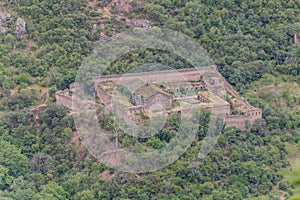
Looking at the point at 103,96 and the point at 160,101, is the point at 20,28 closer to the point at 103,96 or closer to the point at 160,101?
the point at 103,96

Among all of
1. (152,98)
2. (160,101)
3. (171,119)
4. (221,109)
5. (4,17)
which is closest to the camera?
(171,119)

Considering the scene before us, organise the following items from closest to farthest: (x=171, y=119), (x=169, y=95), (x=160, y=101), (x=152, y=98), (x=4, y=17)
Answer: (x=171, y=119) → (x=152, y=98) → (x=160, y=101) → (x=169, y=95) → (x=4, y=17)

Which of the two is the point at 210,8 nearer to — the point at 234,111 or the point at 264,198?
the point at 234,111

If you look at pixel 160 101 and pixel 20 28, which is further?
pixel 20 28

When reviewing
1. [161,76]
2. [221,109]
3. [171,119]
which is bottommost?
[171,119]

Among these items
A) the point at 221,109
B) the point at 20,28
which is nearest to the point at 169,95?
the point at 221,109

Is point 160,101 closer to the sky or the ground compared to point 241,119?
closer to the sky

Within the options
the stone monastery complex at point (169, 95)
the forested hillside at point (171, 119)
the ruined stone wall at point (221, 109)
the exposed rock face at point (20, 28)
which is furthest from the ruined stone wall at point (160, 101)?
the exposed rock face at point (20, 28)

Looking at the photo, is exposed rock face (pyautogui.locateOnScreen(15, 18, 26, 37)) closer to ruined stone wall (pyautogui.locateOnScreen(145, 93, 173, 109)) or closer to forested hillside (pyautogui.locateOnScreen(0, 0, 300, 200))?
forested hillside (pyautogui.locateOnScreen(0, 0, 300, 200))
